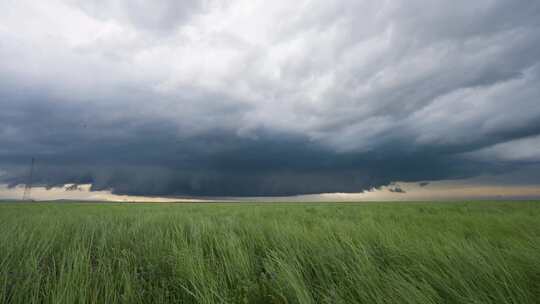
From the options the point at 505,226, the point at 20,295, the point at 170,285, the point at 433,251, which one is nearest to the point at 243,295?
the point at 170,285

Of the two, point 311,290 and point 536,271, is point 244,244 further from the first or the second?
point 536,271

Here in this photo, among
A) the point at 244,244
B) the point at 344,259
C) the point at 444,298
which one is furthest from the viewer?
the point at 244,244

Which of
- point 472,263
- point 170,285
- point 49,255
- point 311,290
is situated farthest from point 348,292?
point 49,255

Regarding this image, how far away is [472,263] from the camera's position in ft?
8.20

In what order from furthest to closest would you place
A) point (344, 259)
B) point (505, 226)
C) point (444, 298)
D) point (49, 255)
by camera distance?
point (505, 226) → point (49, 255) → point (344, 259) → point (444, 298)

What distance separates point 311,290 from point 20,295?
2243 millimetres

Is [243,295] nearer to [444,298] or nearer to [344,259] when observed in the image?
[344,259]

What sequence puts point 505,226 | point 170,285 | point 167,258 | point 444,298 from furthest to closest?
point 505,226, point 167,258, point 170,285, point 444,298

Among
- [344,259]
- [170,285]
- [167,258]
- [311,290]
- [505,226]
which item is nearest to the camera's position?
[311,290]

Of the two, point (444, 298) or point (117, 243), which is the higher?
point (117, 243)

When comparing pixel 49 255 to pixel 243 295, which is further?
pixel 49 255

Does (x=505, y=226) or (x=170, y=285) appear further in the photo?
(x=505, y=226)

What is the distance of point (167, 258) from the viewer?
10.0 ft

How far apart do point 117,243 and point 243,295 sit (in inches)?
106
